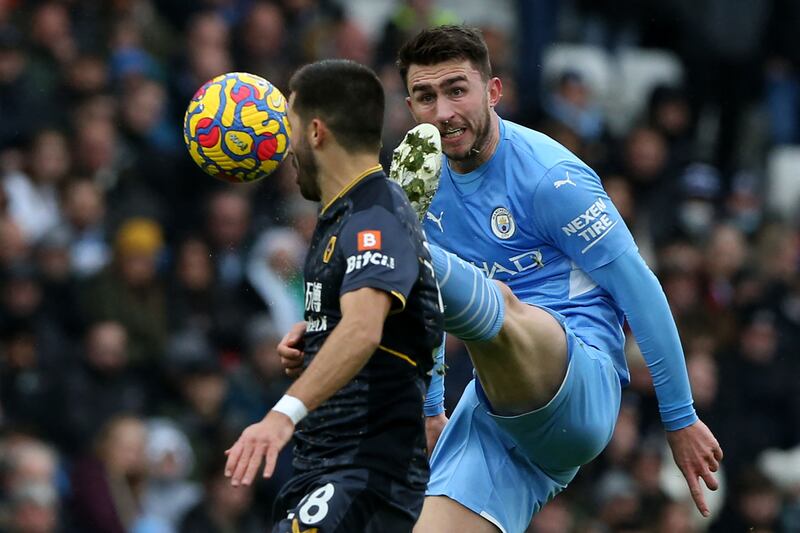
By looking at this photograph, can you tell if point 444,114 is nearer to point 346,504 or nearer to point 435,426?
point 435,426

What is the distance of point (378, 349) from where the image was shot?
16.1 feet

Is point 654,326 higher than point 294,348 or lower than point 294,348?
lower

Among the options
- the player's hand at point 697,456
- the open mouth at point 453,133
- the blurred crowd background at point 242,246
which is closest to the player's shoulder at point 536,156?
the open mouth at point 453,133

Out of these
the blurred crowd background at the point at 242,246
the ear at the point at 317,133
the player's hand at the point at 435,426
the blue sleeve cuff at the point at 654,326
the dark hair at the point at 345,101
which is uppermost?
the dark hair at the point at 345,101

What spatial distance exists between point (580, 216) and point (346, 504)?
1.75 m

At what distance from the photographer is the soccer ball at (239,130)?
19.0 ft

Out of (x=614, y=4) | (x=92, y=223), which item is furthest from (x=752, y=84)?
(x=92, y=223)

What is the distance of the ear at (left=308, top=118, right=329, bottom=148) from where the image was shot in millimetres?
4973

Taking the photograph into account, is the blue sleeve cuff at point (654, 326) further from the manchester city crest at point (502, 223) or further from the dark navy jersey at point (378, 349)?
the dark navy jersey at point (378, 349)

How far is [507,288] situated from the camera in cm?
585

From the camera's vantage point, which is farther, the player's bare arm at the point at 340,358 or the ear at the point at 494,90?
the ear at the point at 494,90

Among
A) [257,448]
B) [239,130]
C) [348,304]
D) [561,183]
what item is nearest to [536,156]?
[561,183]

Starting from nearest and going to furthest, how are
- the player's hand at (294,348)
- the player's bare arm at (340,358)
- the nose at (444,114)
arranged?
1. the player's bare arm at (340,358)
2. the player's hand at (294,348)
3. the nose at (444,114)

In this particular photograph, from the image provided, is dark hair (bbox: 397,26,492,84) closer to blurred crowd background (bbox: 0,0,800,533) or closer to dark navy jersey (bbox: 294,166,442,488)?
dark navy jersey (bbox: 294,166,442,488)
